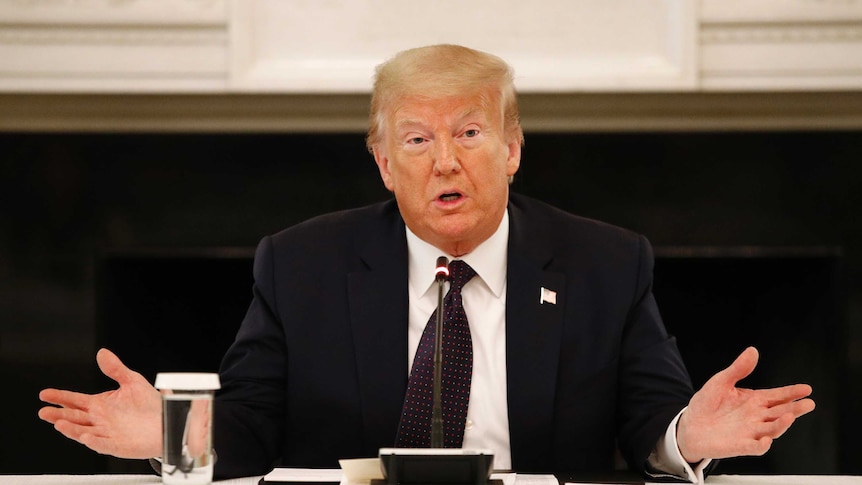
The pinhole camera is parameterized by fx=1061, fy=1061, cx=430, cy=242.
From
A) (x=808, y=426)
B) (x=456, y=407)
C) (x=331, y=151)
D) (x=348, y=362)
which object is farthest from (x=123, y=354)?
(x=808, y=426)

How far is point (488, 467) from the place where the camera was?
1535 mm

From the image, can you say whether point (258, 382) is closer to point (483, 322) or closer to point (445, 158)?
point (483, 322)

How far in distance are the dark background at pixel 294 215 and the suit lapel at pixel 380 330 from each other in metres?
1.14

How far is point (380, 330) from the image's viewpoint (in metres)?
2.08

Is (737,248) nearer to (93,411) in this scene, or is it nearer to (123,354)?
(123,354)

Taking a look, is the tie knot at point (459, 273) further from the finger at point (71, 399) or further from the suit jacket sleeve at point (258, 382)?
the finger at point (71, 399)

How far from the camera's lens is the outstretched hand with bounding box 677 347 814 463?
1648 millimetres

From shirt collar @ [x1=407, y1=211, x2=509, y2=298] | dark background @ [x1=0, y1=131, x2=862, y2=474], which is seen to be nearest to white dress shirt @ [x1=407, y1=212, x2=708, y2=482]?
shirt collar @ [x1=407, y1=211, x2=509, y2=298]

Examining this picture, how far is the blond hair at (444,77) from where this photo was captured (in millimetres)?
2055

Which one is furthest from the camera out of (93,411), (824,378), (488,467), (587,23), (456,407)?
(824,378)

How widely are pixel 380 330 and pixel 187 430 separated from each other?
2.12ft

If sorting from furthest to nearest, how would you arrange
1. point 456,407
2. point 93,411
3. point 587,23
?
point 587,23 < point 456,407 < point 93,411

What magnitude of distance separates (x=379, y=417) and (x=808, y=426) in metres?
1.88

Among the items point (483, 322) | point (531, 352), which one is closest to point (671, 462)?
point (531, 352)
